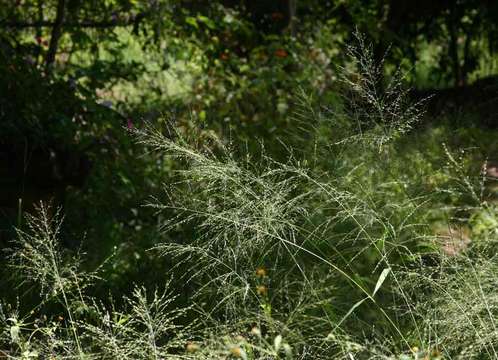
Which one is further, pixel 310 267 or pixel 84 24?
pixel 84 24

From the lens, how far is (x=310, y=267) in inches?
122

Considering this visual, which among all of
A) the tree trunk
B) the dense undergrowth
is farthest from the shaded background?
the dense undergrowth

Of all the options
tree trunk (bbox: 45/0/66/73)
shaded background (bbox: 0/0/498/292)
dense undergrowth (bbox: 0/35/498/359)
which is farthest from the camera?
tree trunk (bbox: 45/0/66/73)

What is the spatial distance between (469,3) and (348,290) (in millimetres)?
4086

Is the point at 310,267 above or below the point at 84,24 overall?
below

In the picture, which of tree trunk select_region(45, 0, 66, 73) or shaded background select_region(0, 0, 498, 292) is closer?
shaded background select_region(0, 0, 498, 292)

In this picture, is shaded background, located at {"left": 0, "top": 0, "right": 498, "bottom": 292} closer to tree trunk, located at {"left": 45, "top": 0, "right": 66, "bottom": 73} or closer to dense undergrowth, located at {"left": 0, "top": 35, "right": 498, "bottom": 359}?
tree trunk, located at {"left": 45, "top": 0, "right": 66, "bottom": 73}

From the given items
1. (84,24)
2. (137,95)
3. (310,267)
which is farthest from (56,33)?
(310,267)

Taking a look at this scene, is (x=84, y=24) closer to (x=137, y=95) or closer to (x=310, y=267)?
(x=137, y=95)

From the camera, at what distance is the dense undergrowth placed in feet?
7.47

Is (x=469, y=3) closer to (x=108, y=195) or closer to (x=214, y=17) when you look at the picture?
(x=214, y=17)

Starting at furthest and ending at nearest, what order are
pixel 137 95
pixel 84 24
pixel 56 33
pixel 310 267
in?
1. pixel 137 95
2. pixel 84 24
3. pixel 56 33
4. pixel 310 267

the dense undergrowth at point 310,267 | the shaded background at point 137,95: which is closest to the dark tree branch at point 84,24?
the shaded background at point 137,95

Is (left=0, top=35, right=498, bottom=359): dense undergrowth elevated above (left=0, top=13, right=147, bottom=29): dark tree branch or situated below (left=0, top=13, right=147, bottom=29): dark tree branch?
below
